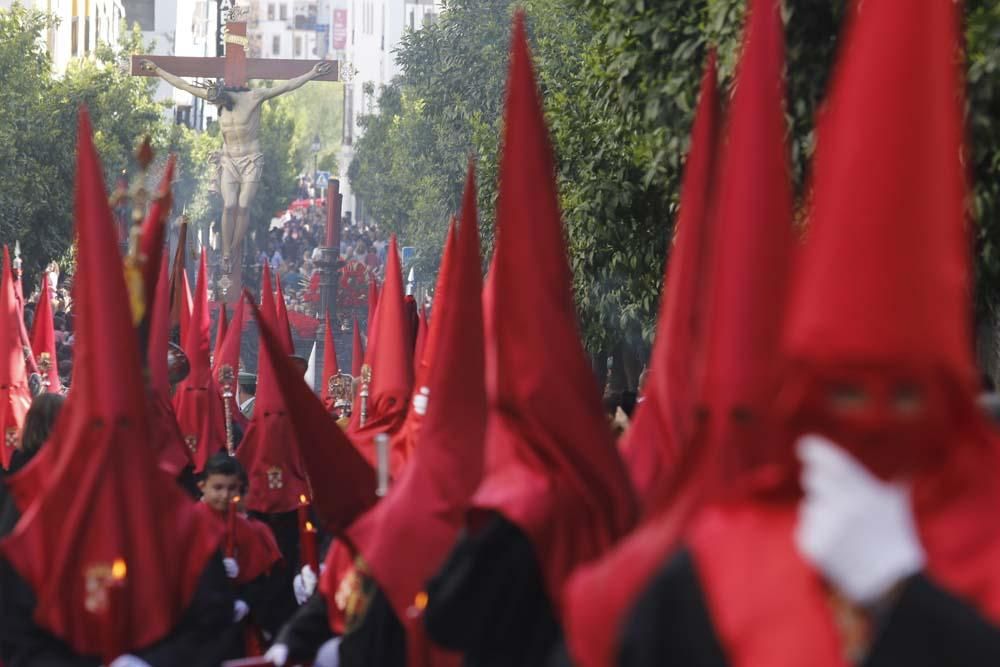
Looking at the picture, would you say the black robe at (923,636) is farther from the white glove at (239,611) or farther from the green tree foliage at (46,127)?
the green tree foliage at (46,127)

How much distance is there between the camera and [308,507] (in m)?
11.1

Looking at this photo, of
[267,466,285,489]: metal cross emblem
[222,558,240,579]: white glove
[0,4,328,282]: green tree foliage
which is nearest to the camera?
[222,558,240,579]: white glove

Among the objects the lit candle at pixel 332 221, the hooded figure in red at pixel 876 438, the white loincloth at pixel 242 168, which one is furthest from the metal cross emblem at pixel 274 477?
the white loincloth at pixel 242 168

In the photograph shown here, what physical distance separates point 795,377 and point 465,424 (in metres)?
2.85

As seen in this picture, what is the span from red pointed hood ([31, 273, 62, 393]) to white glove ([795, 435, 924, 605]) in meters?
11.0

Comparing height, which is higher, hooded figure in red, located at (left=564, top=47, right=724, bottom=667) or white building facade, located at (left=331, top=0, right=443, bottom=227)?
white building facade, located at (left=331, top=0, right=443, bottom=227)

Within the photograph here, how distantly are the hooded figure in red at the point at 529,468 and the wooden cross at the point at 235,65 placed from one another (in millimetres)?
41765

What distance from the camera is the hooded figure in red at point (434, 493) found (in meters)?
5.93

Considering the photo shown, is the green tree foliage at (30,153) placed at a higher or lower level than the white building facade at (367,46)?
lower

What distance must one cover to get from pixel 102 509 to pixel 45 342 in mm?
8991

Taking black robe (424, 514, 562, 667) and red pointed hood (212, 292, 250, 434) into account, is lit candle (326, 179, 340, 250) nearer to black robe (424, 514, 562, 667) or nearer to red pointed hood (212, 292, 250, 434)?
red pointed hood (212, 292, 250, 434)

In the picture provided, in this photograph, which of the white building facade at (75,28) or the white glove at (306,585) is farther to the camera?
the white building facade at (75,28)

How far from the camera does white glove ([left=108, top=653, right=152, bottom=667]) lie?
19.4 feet

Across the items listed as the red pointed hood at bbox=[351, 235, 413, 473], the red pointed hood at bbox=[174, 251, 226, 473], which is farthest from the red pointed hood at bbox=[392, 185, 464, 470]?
the red pointed hood at bbox=[174, 251, 226, 473]
